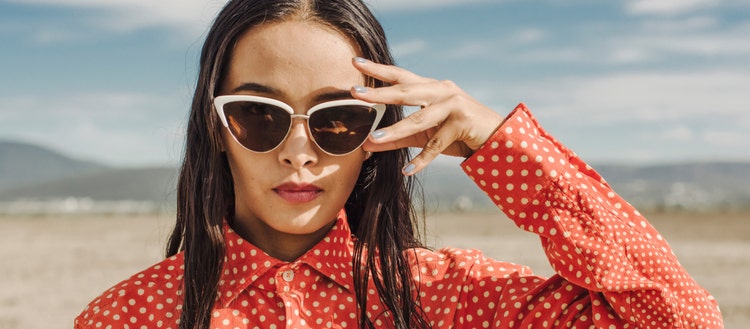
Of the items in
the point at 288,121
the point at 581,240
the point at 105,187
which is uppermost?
the point at 288,121

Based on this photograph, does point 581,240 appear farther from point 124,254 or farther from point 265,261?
point 124,254

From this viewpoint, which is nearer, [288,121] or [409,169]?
[409,169]

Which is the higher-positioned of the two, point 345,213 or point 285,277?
point 345,213

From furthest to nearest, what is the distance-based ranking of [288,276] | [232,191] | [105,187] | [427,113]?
1. [105,187]
2. [232,191]
3. [288,276]
4. [427,113]

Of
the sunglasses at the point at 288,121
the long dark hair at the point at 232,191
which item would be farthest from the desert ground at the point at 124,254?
the sunglasses at the point at 288,121

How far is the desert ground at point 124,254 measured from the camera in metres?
10.0

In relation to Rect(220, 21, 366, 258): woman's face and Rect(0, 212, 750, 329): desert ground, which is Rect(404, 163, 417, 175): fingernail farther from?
Rect(0, 212, 750, 329): desert ground

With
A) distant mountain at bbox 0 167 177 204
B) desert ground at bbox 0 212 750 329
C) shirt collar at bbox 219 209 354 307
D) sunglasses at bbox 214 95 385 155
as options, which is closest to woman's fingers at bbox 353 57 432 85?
sunglasses at bbox 214 95 385 155

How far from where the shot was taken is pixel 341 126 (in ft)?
6.52

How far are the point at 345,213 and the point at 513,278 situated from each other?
495 millimetres

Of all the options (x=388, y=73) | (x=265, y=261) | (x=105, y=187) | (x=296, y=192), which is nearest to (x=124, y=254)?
(x=265, y=261)

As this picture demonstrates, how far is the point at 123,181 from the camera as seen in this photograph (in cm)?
13500

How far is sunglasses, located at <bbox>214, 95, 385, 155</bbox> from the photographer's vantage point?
197 centimetres

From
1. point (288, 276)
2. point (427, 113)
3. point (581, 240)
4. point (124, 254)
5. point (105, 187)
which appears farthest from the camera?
point (105, 187)
